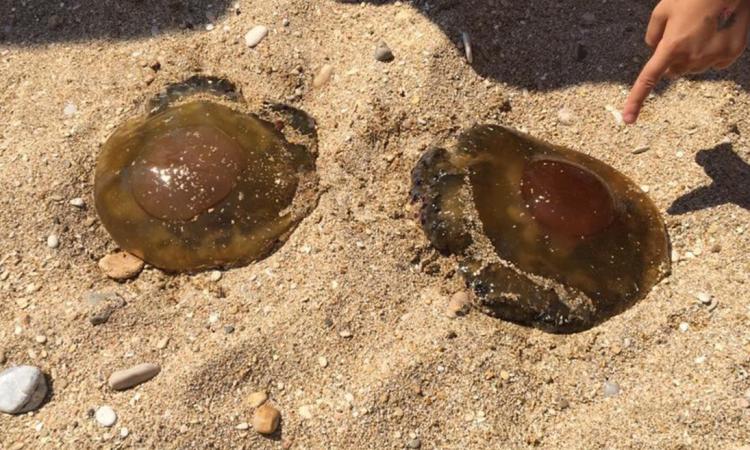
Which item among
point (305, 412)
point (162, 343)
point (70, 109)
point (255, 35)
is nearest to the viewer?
point (305, 412)

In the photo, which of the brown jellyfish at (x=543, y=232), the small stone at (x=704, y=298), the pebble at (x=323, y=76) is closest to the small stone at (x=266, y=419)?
the brown jellyfish at (x=543, y=232)

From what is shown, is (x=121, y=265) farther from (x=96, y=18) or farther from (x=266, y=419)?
(x=96, y=18)

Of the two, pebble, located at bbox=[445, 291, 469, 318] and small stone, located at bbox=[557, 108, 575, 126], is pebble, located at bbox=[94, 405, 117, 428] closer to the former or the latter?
pebble, located at bbox=[445, 291, 469, 318]

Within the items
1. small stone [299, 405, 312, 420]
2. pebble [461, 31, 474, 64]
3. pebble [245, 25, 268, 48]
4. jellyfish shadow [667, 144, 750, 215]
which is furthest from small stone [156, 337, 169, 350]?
jellyfish shadow [667, 144, 750, 215]

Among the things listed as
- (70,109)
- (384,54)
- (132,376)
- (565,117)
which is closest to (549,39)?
(565,117)

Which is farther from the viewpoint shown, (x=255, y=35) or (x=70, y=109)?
(x=255, y=35)

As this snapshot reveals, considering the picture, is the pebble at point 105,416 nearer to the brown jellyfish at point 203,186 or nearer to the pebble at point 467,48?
the brown jellyfish at point 203,186
